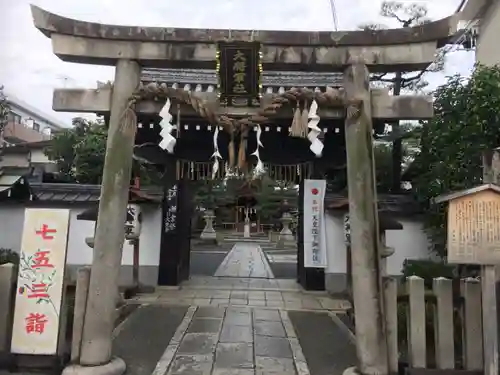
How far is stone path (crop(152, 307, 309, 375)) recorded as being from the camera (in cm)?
562

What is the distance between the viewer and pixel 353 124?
560 cm

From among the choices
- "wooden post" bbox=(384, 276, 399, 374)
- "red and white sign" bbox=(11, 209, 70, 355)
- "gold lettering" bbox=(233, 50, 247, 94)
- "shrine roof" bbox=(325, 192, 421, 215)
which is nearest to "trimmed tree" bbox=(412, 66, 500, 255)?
"shrine roof" bbox=(325, 192, 421, 215)

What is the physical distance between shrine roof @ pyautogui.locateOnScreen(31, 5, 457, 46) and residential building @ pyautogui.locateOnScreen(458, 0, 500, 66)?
1108 cm

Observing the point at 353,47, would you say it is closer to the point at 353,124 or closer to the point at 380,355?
the point at 353,124

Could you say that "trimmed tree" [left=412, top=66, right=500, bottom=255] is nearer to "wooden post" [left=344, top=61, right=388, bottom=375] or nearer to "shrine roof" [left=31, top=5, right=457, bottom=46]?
"shrine roof" [left=31, top=5, right=457, bottom=46]

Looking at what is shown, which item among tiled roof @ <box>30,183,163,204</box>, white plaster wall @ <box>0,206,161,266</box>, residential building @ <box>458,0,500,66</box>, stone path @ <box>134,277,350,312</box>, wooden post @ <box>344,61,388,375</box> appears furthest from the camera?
residential building @ <box>458,0,500,66</box>

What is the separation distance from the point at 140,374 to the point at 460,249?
4142 mm

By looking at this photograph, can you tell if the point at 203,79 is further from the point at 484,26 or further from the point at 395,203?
the point at 484,26

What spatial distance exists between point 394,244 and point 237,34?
8448 millimetres

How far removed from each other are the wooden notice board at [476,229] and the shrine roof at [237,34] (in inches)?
90.7

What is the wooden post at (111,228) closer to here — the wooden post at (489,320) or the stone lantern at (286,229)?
the wooden post at (489,320)

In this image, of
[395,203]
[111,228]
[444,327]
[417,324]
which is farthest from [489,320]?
[395,203]

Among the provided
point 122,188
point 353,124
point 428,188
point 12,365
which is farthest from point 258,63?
point 428,188

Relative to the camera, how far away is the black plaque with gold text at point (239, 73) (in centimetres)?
570
